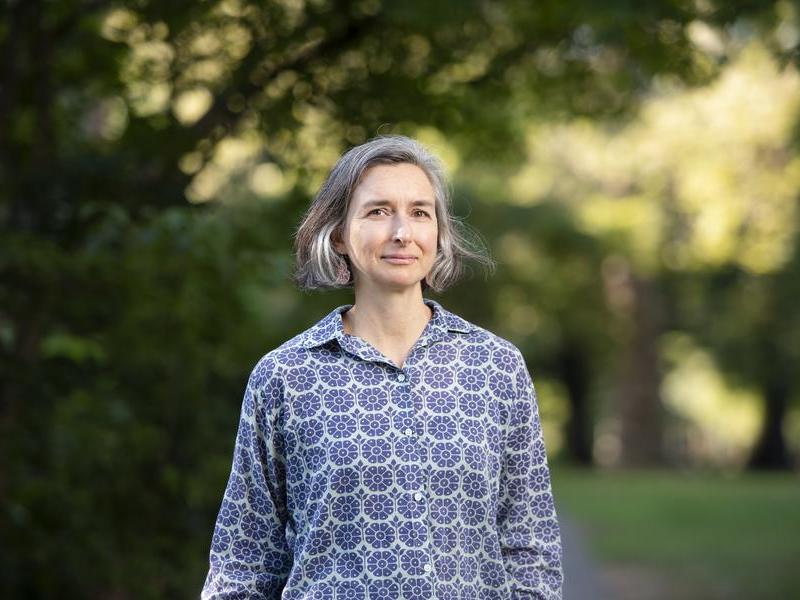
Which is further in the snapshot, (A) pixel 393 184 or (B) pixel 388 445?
(A) pixel 393 184

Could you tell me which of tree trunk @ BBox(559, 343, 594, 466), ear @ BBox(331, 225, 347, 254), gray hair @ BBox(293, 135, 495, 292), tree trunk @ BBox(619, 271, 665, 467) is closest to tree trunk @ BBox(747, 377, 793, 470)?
tree trunk @ BBox(619, 271, 665, 467)

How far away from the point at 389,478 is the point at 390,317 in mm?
356

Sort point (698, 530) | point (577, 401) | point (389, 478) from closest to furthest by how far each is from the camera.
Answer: point (389, 478), point (698, 530), point (577, 401)

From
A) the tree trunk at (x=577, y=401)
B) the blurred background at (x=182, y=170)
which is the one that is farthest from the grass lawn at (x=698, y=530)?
the tree trunk at (x=577, y=401)

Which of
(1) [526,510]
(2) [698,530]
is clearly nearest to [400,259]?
(1) [526,510]

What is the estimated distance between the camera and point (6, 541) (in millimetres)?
7949

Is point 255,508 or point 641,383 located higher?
point 641,383

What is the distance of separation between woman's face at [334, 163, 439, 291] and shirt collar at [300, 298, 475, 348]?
0.09 meters

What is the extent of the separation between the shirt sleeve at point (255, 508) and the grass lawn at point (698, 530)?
9.37 meters

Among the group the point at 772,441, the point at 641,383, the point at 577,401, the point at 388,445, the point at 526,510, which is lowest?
the point at 526,510

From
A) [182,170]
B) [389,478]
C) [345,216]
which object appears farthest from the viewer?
[182,170]

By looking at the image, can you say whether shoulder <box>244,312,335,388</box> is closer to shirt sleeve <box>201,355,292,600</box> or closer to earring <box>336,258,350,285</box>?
shirt sleeve <box>201,355,292,600</box>

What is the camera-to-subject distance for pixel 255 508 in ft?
9.60

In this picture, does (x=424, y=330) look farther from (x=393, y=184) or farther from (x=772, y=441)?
(x=772, y=441)
